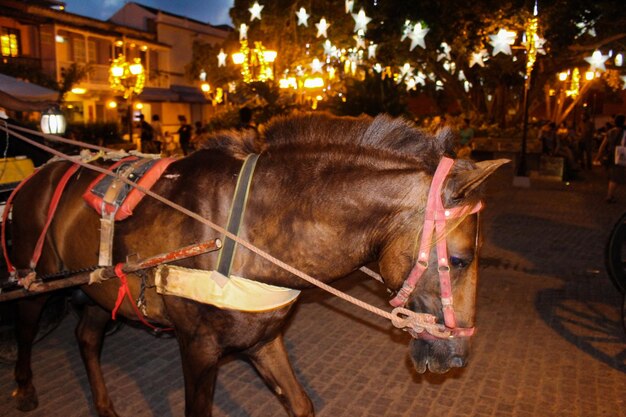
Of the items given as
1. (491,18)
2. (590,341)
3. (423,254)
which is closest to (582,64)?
(491,18)

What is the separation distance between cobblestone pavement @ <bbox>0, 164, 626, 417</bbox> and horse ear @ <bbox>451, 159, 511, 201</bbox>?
91.8 inches

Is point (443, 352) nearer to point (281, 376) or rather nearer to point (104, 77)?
point (281, 376)

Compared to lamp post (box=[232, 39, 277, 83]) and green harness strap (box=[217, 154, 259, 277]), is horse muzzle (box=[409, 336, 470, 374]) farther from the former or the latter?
lamp post (box=[232, 39, 277, 83])

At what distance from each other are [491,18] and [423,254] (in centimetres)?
1579

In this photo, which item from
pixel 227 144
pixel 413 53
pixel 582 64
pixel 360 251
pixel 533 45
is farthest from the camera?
pixel 582 64

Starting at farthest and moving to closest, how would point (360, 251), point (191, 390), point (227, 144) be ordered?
point (227, 144) → point (191, 390) → point (360, 251)

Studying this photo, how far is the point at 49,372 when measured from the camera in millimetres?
4465

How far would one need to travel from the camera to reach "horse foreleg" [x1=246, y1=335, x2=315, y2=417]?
9.23ft

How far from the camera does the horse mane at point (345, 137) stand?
240cm

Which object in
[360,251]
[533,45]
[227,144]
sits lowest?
[360,251]

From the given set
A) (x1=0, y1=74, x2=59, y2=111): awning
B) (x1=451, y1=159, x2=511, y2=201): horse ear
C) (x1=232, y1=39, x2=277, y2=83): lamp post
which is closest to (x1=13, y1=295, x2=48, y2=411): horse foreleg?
(x1=0, y1=74, x2=59, y2=111): awning

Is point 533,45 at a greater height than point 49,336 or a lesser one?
greater

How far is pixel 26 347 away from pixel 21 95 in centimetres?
583

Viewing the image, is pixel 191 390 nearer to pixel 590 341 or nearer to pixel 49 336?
pixel 49 336
